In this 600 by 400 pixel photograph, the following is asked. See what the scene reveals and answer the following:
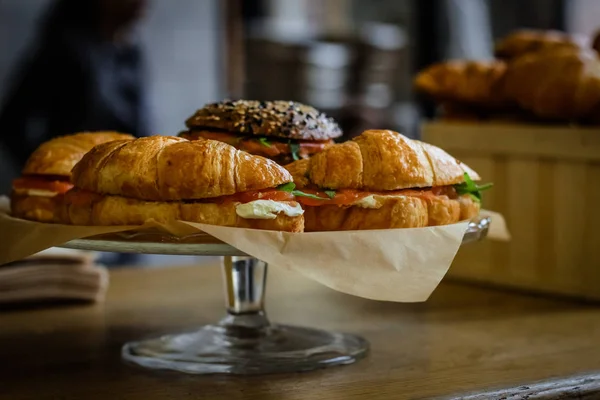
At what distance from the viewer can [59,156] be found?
1234 mm

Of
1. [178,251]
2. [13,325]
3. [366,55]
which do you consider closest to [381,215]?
[178,251]

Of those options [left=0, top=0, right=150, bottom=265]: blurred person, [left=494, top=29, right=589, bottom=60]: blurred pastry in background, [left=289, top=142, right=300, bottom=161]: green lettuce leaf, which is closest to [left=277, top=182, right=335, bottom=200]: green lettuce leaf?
[left=289, top=142, right=300, bottom=161]: green lettuce leaf

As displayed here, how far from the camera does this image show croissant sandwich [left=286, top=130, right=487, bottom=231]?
1.10 metres

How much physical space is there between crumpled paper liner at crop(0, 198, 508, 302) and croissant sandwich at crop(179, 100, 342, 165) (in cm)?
20

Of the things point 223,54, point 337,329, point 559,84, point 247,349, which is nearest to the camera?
point 247,349

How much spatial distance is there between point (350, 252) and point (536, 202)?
30.5 inches

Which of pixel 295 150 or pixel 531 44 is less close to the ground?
pixel 531 44

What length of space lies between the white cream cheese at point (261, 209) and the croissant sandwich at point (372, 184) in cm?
6

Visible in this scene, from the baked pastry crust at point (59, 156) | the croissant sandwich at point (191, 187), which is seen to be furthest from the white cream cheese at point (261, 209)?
the baked pastry crust at point (59, 156)

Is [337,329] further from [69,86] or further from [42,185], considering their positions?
[69,86]

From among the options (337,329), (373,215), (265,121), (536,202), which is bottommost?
(337,329)

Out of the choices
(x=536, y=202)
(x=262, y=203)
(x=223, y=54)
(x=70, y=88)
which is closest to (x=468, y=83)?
(x=536, y=202)

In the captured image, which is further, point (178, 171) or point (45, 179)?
point (45, 179)

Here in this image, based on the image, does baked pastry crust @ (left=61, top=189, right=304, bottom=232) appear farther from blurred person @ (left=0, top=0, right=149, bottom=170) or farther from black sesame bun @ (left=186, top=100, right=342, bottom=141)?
blurred person @ (left=0, top=0, right=149, bottom=170)
